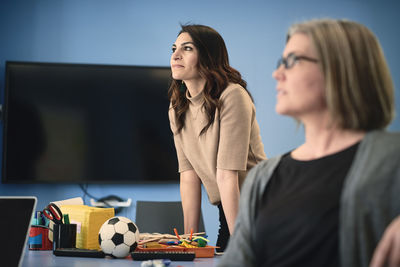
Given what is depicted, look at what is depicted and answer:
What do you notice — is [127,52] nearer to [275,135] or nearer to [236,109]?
[275,135]

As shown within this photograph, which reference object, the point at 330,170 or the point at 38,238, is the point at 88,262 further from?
Answer: the point at 330,170

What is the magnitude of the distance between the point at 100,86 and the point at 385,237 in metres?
2.97

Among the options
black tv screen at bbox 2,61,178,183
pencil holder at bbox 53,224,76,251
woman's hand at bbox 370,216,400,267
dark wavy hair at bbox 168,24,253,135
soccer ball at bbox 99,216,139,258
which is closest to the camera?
woman's hand at bbox 370,216,400,267

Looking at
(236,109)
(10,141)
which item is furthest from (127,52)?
(236,109)

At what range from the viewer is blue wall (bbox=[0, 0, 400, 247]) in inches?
143

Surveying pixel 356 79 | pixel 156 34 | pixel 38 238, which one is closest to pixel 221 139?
pixel 38 238

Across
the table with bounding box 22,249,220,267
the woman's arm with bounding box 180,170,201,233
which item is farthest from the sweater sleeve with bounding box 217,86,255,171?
the table with bounding box 22,249,220,267

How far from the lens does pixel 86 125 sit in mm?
3604

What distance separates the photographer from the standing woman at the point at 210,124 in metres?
1.96

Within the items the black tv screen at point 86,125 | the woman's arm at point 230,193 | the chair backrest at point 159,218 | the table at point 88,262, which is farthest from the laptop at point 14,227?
the black tv screen at point 86,125

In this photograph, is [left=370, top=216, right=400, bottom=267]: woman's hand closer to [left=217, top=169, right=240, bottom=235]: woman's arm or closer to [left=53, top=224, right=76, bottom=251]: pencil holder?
[left=217, top=169, right=240, bottom=235]: woman's arm

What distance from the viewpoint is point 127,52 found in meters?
3.76

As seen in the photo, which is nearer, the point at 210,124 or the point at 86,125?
the point at 210,124

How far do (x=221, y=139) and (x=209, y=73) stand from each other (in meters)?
0.31
